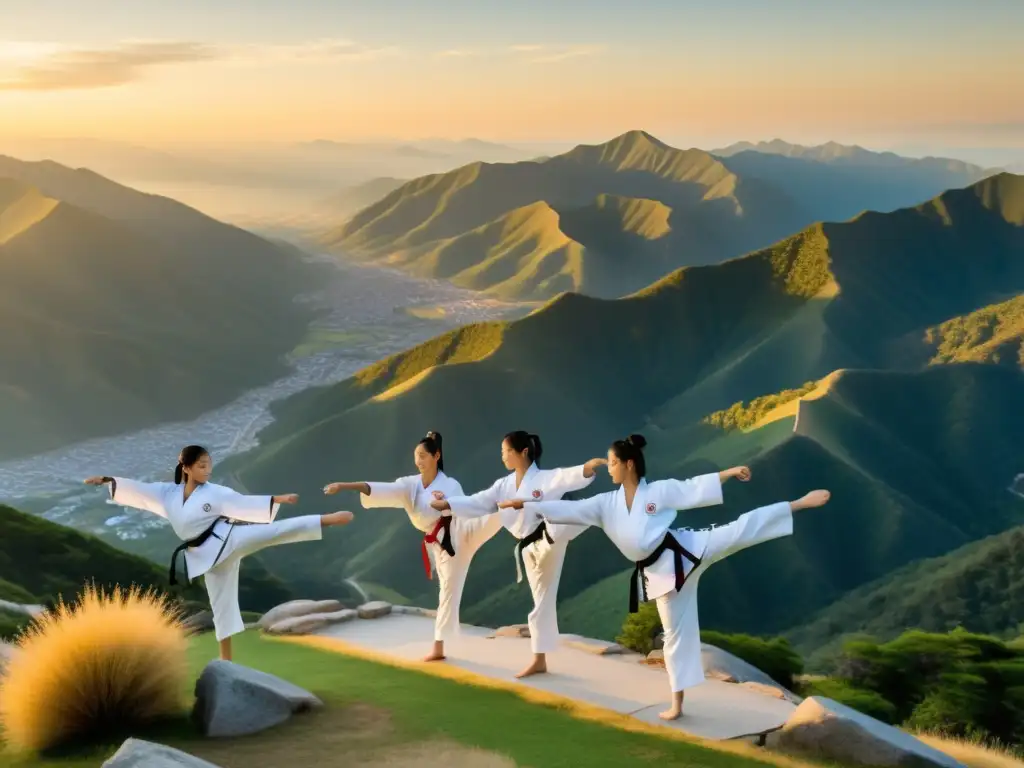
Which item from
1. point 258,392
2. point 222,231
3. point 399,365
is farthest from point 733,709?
point 222,231

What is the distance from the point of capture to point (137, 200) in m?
189

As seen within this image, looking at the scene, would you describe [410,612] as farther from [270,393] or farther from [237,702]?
[270,393]

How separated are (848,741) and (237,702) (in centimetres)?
471

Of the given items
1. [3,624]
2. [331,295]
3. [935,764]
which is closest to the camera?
[935,764]

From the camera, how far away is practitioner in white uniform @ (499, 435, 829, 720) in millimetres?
8539

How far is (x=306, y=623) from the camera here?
43.3 feet

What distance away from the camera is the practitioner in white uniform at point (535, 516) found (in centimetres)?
970

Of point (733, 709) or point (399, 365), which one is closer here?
point (733, 709)

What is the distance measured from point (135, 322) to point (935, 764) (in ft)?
438

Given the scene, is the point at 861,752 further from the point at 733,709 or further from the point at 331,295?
the point at 331,295

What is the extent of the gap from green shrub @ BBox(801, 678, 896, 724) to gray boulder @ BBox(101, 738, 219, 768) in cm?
827

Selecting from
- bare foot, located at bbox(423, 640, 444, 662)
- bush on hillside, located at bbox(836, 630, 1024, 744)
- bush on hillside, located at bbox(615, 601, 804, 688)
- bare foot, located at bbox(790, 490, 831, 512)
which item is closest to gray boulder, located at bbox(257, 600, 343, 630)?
bare foot, located at bbox(423, 640, 444, 662)

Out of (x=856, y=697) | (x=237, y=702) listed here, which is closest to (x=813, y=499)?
(x=237, y=702)

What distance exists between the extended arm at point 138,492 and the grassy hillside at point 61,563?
490 inches
